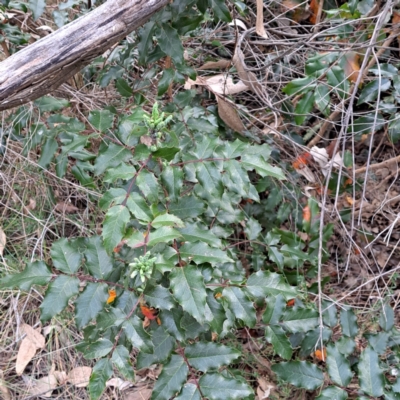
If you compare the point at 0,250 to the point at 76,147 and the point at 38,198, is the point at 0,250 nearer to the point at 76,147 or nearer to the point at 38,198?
the point at 38,198

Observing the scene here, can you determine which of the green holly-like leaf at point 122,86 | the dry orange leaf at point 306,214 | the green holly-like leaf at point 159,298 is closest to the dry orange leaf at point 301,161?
the dry orange leaf at point 306,214

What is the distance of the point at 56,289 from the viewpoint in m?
1.25

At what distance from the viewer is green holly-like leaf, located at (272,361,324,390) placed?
147 cm

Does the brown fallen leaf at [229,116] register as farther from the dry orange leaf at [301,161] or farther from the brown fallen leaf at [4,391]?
the brown fallen leaf at [4,391]

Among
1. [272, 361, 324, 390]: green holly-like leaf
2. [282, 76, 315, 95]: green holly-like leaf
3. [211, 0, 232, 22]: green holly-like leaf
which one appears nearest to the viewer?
[272, 361, 324, 390]: green holly-like leaf

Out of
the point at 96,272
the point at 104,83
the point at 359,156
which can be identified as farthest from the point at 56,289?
the point at 359,156

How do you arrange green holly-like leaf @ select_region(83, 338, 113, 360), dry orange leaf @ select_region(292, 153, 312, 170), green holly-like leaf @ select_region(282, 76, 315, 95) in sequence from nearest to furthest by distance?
green holly-like leaf @ select_region(83, 338, 113, 360), green holly-like leaf @ select_region(282, 76, 315, 95), dry orange leaf @ select_region(292, 153, 312, 170)

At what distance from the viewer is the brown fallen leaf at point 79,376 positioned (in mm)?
2082

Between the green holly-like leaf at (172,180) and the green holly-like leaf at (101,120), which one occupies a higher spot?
the green holly-like leaf at (101,120)

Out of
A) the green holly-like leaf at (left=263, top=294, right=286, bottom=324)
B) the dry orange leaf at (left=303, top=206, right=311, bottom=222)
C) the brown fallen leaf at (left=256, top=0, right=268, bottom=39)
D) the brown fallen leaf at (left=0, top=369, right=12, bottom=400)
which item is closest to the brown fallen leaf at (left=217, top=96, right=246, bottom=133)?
the brown fallen leaf at (left=256, top=0, right=268, bottom=39)

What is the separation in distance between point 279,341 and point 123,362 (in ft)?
1.90

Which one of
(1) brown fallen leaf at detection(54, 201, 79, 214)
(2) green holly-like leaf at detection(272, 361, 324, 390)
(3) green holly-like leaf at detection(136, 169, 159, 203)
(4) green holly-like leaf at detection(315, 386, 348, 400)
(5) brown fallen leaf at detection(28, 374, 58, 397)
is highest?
(3) green holly-like leaf at detection(136, 169, 159, 203)

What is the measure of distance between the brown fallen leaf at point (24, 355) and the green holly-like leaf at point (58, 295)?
1061 millimetres

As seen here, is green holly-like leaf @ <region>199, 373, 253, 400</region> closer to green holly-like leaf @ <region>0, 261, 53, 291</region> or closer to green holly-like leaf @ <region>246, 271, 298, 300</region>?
green holly-like leaf @ <region>246, 271, 298, 300</region>
